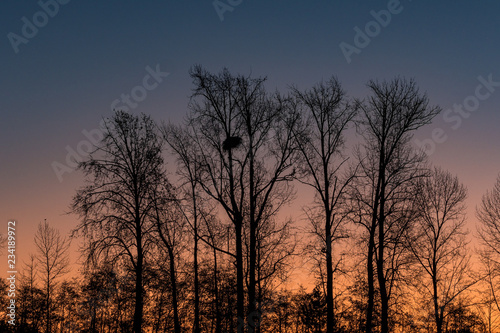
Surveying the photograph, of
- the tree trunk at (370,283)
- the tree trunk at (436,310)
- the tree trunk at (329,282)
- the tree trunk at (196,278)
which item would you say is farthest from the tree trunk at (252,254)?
the tree trunk at (436,310)

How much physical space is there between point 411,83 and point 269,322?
45950 mm

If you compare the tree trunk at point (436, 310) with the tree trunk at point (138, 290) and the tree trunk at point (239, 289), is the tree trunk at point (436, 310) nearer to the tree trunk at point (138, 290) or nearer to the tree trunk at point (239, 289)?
the tree trunk at point (239, 289)

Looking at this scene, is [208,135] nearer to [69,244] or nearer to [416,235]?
[416,235]

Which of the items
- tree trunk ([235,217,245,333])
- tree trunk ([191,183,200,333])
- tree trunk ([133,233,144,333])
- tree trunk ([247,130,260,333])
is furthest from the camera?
tree trunk ([191,183,200,333])

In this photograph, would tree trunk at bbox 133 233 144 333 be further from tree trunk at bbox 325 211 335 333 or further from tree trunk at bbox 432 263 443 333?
tree trunk at bbox 432 263 443 333

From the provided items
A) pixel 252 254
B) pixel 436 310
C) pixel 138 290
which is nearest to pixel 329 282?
pixel 252 254

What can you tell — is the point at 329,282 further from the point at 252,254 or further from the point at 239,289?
the point at 239,289

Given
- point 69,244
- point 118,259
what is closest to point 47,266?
point 69,244

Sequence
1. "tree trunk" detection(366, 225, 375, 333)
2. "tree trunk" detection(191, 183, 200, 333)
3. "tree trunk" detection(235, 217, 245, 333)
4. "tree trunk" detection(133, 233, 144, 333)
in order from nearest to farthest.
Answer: "tree trunk" detection(235, 217, 245, 333), "tree trunk" detection(366, 225, 375, 333), "tree trunk" detection(133, 233, 144, 333), "tree trunk" detection(191, 183, 200, 333)

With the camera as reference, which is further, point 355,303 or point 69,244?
point 355,303

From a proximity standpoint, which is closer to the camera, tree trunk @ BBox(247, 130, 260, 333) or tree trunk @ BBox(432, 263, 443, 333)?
tree trunk @ BBox(247, 130, 260, 333)

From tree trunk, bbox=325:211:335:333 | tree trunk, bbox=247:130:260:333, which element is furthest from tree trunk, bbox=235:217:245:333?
tree trunk, bbox=325:211:335:333

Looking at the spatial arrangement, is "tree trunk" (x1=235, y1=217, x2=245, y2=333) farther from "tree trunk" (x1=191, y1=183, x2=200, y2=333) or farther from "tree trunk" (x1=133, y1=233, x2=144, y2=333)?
"tree trunk" (x1=191, y1=183, x2=200, y2=333)

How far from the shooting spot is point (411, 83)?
22.4 m
